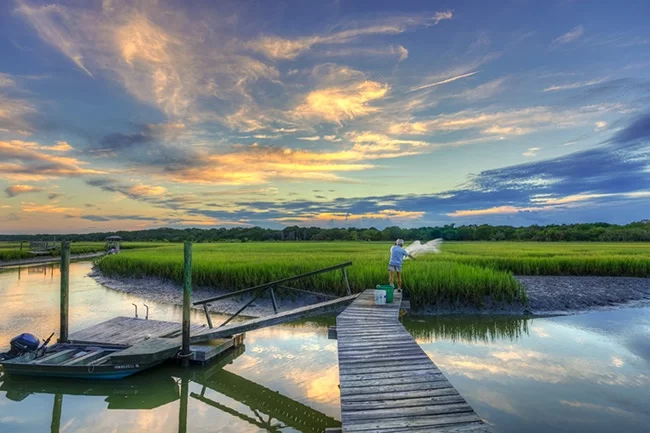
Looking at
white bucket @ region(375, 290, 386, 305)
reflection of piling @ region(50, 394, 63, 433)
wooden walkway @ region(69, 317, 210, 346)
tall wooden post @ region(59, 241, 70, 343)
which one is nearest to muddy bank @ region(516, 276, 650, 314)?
white bucket @ region(375, 290, 386, 305)

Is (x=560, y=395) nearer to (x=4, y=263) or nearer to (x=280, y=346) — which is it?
(x=280, y=346)

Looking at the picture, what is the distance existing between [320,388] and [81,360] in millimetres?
5416

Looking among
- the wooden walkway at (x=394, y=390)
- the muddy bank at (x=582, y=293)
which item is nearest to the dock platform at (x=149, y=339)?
the wooden walkway at (x=394, y=390)

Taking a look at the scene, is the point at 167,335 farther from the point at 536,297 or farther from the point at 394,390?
the point at 536,297

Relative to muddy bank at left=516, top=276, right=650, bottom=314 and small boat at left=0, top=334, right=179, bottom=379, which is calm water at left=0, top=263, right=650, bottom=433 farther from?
muddy bank at left=516, top=276, right=650, bottom=314

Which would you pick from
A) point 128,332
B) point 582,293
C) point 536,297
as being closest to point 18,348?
point 128,332

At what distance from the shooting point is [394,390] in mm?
5496

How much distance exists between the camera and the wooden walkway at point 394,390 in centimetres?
457

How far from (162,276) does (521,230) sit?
9110cm

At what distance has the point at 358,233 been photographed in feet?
357

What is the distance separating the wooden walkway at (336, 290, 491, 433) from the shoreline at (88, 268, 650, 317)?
8.71 meters

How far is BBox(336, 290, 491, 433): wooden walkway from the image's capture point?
4.57 meters

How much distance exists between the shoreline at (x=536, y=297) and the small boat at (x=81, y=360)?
6950 mm

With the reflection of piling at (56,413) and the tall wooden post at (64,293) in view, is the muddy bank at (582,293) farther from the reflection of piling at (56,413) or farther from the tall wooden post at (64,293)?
the tall wooden post at (64,293)
